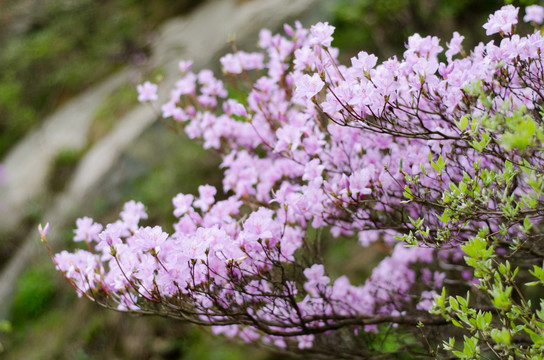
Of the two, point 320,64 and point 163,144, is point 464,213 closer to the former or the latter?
point 320,64

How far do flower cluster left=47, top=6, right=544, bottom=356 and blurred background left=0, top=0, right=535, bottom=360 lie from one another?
145 cm

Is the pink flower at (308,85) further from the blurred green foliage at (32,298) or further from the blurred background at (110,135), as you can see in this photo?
the blurred green foliage at (32,298)

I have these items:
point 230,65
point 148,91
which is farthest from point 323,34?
point 148,91

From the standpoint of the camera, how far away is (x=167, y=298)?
188 centimetres

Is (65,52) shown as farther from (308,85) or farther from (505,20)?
(505,20)

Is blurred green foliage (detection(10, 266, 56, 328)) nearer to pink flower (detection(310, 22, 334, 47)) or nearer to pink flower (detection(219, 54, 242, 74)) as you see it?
pink flower (detection(219, 54, 242, 74))

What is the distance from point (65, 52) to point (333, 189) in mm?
8836

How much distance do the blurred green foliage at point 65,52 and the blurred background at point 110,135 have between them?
28 mm

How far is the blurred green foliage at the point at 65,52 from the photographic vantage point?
8.48 m

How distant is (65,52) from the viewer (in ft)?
30.0

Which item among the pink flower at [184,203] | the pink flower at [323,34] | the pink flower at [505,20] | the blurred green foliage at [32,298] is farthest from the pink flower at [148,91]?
the blurred green foliage at [32,298]

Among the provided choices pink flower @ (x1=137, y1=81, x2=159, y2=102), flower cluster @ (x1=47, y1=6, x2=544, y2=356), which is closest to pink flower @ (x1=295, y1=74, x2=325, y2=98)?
flower cluster @ (x1=47, y1=6, x2=544, y2=356)

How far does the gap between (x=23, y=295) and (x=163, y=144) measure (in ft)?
8.30

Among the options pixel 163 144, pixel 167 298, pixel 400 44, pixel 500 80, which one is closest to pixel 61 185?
pixel 163 144
